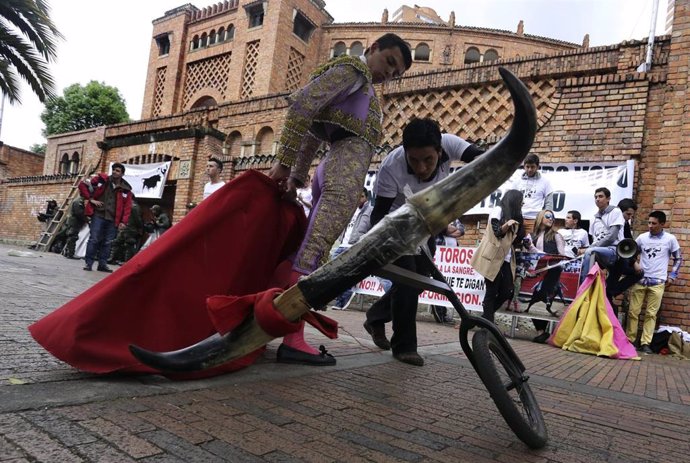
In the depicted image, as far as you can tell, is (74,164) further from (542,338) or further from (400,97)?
(542,338)

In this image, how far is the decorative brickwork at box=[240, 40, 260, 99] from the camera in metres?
24.4

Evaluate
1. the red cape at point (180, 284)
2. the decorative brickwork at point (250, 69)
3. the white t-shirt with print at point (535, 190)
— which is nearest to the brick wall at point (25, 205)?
the decorative brickwork at point (250, 69)

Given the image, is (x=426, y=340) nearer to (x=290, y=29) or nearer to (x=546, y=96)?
(x=546, y=96)

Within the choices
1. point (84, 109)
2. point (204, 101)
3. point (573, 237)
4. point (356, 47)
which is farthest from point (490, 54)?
point (84, 109)

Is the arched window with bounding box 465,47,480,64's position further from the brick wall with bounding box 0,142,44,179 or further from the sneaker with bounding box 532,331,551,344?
the sneaker with bounding box 532,331,551,344

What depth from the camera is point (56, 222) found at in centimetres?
1598

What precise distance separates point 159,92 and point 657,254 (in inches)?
1108

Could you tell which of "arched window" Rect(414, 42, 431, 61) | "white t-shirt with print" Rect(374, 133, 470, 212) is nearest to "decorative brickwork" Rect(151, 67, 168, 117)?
"arched window" Rect(414, 42, 431, 61)

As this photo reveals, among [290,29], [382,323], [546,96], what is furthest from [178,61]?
[382,323]

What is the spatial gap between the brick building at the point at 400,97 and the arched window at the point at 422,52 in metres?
A: 0.09

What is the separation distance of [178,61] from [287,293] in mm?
29544

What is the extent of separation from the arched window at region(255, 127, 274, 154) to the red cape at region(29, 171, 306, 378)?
38.4 ft

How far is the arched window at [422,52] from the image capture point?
31453 mm

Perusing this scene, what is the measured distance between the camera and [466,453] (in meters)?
1.56
